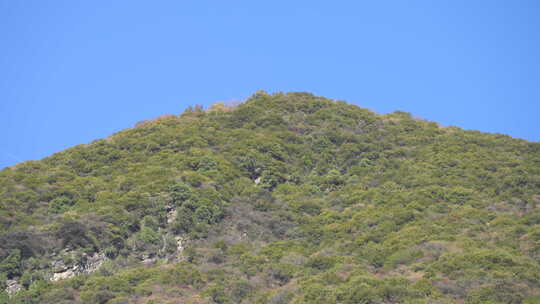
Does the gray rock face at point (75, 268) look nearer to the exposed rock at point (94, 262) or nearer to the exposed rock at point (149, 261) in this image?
the exposed rock at point (94, 262)

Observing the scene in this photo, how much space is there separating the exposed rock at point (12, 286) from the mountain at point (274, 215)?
73 mm

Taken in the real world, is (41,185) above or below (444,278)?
above

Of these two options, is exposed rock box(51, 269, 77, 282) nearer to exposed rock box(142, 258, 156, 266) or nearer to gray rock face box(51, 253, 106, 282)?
gray rock face box(51, 253, 106, 282)

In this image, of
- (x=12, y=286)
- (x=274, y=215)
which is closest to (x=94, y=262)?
(x=12, y=286)

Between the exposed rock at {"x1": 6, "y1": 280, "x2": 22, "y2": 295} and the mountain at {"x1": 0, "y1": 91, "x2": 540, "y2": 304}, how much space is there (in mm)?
73

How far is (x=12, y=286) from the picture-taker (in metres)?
32.9

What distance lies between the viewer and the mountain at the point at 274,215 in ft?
105

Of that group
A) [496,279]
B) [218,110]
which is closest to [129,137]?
[218,110]

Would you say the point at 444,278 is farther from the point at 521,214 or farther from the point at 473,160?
the point at 473,160

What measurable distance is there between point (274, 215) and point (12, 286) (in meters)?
13.6

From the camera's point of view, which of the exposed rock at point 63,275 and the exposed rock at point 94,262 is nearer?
the exposed rock at point 63,275

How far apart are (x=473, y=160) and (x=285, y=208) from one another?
12.3 m

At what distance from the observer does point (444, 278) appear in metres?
31.0

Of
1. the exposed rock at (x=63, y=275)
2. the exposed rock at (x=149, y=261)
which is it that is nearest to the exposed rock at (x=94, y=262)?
the exposed rock at (x=63, y=275)
